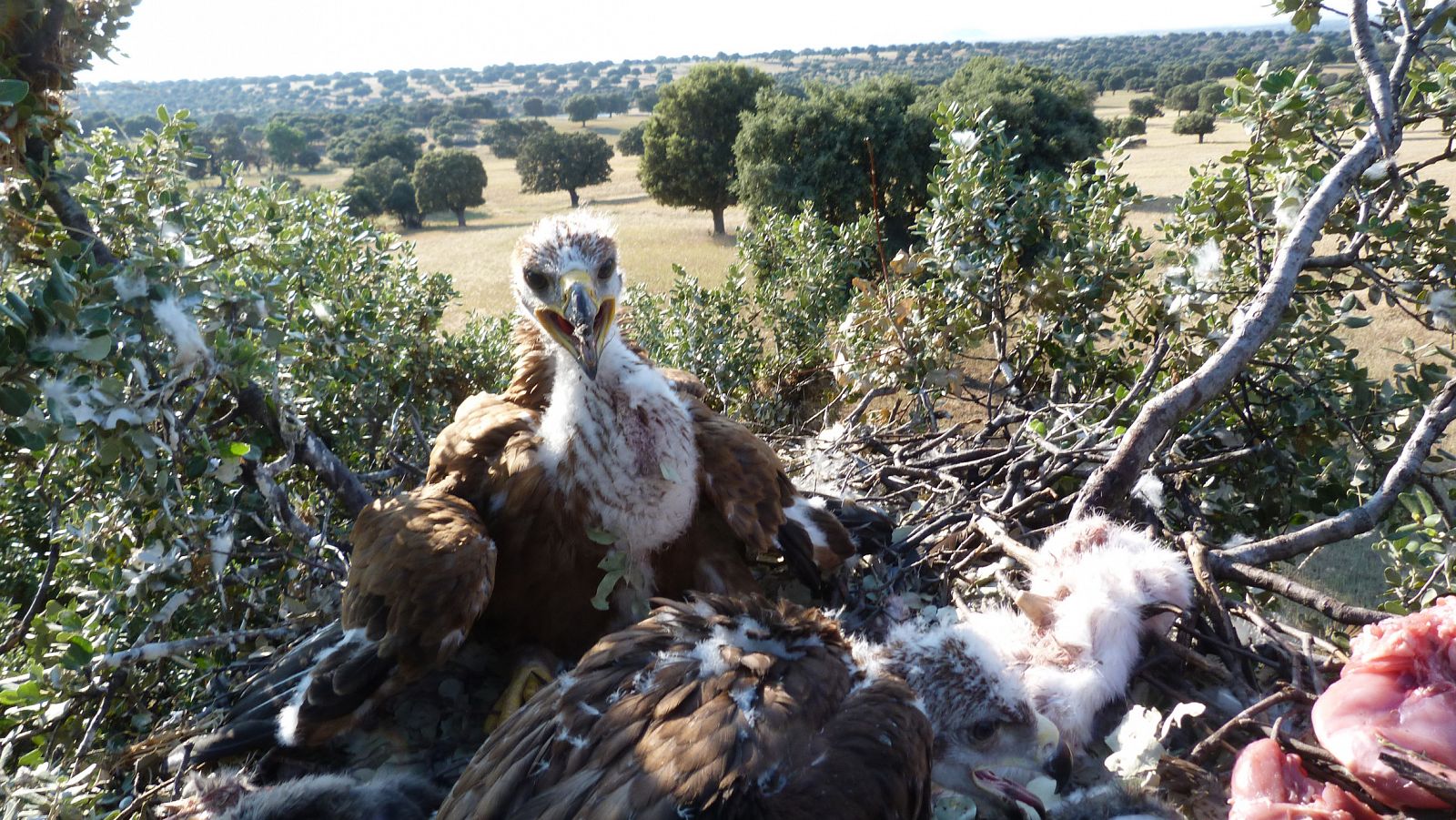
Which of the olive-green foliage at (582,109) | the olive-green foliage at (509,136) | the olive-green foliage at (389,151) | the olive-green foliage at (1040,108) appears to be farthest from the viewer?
the olive-green foliage at (582,109)

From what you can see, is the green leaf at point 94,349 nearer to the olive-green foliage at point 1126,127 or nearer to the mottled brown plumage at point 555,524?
the mottled brown plumage at point 555,524

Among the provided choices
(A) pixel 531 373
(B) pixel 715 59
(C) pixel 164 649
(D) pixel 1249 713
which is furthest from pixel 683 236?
(B) pixel 715 59

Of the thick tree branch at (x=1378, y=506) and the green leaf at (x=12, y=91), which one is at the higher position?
the green leaf at (x=12, y=91)

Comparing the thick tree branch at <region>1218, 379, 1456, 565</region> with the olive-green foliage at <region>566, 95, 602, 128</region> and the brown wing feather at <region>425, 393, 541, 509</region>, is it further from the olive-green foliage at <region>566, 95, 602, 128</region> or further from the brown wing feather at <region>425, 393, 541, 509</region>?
the olive-green foliage at <region>566, 95, 602, 128</region>

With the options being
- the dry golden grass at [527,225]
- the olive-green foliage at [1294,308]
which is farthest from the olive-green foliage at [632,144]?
the olive-green foliage at [1294,308]

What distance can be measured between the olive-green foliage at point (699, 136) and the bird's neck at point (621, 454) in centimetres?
2881

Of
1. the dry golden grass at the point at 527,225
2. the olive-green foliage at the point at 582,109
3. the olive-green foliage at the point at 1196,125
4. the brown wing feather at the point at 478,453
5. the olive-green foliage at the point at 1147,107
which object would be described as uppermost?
the olive-green foliage at the point at 582,109

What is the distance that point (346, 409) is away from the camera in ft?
14.2

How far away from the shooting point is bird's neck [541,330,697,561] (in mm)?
2764

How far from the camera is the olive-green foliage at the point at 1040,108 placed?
21234 mm

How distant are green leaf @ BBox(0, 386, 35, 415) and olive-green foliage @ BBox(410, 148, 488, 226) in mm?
42243

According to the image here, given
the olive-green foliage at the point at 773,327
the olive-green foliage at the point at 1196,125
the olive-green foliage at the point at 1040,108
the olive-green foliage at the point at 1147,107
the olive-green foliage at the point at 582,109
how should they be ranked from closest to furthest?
the olive-green foliage at the point at 773,327 < the olive-green foliage at the point at 1040,108 < the olive-green foliage at the point at 1196,125 < the olive-green foliage at the point at 1147,107 < the olive-green foliage at the point at 582,109

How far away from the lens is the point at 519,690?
2.79 metres

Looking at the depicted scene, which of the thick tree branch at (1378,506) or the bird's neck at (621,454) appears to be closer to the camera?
the thick tree branch at (1378,506)
